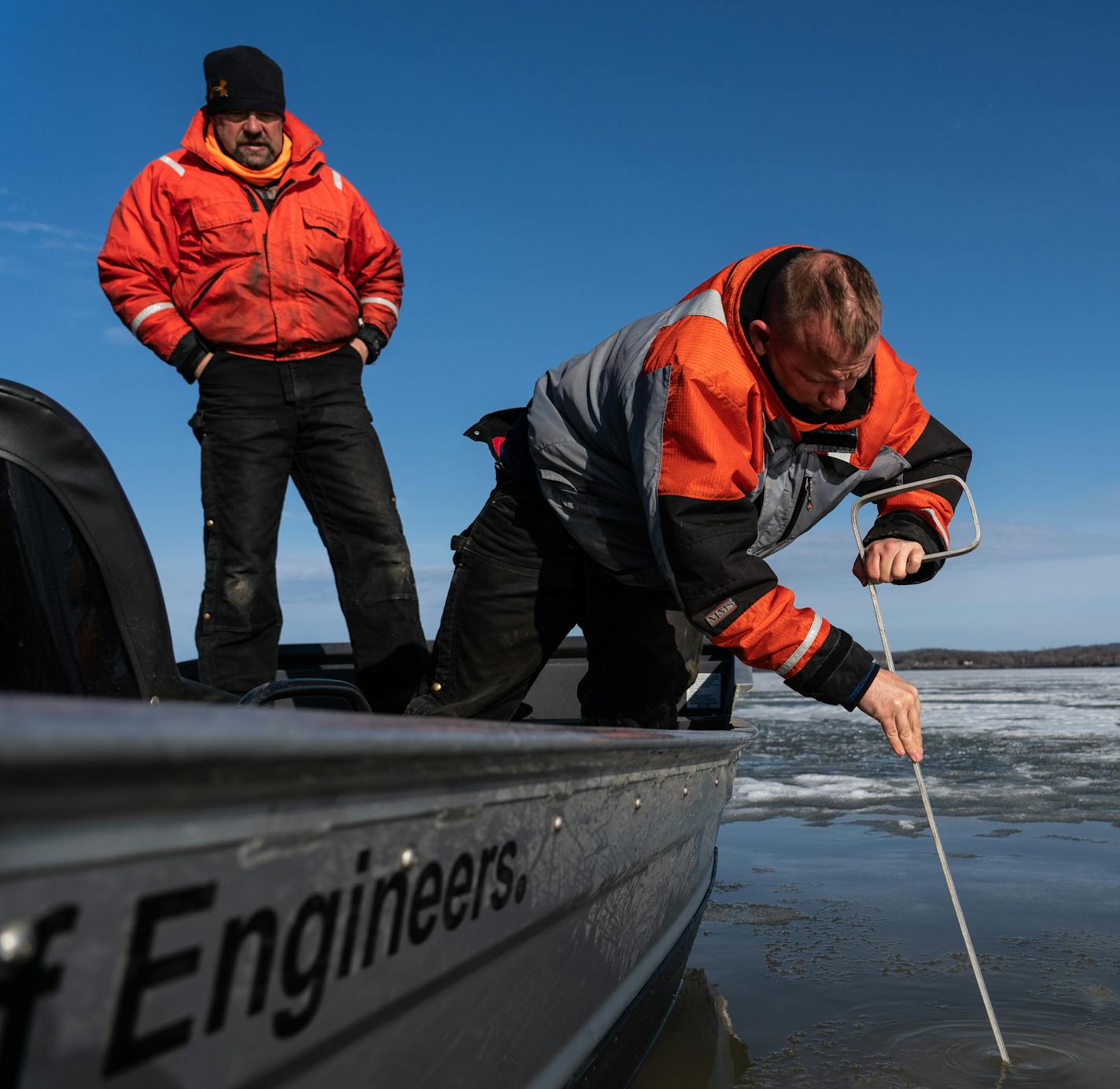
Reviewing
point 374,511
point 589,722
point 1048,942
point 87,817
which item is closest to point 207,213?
point 374,511

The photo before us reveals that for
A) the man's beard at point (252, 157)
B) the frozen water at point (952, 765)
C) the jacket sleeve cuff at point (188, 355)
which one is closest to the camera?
the jacket sleeve cuff at point (188, 355)

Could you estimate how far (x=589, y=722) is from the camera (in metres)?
3.25

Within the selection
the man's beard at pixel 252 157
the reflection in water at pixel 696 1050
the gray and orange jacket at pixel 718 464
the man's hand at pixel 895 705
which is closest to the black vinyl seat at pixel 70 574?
the gray and orange jacket at pixel 718 464

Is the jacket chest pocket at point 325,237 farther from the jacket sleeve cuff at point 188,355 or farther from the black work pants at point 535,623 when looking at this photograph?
the black work pants at point 535,623

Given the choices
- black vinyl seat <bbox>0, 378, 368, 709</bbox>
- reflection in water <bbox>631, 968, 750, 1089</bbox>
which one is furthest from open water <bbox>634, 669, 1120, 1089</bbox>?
black vinyl seat <bbox>0, 378, 368, 709</bbox>

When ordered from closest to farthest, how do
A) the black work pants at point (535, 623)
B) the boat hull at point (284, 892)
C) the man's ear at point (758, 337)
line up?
the boat hull at point (284, 892) < the man's ear at point (758, 337) < the black work pants at point (535, 623)

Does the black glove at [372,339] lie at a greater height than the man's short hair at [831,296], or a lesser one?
greater

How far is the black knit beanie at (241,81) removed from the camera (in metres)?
3.29

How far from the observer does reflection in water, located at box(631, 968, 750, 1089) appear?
2381 mm

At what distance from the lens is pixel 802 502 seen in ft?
8.93

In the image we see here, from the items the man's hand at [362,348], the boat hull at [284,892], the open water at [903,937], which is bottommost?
the open water at [903,937]

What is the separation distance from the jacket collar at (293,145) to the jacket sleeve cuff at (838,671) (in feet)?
7.78

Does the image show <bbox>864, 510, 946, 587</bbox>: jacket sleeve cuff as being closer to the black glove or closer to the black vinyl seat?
the black vinyl seat

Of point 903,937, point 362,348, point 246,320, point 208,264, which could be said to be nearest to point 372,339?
point 362,348
